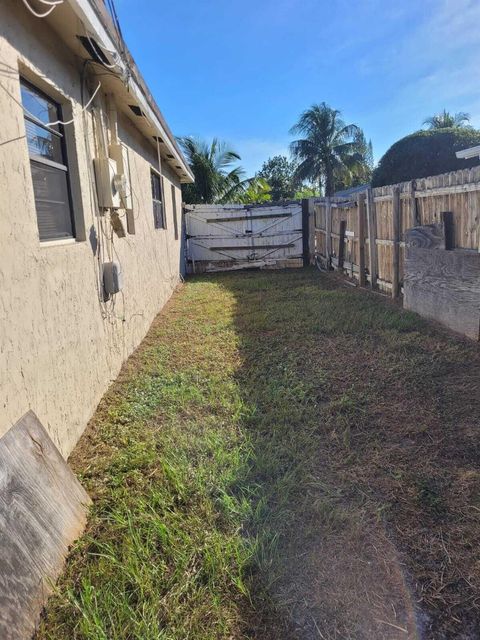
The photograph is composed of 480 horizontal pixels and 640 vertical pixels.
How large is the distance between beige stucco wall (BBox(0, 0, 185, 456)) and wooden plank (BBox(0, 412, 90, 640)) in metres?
0.16

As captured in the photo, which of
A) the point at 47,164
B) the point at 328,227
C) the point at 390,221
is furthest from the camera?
the point at 328,227

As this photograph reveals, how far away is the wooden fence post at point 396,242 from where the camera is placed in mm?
5766

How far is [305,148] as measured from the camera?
81.5ft

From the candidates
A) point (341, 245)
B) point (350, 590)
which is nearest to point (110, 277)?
point (350, 590)

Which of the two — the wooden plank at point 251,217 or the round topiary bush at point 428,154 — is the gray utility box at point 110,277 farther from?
the round topiary bush at point 428,154

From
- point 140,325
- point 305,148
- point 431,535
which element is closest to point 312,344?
point 140,325

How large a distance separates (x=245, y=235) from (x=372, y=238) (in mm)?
5358

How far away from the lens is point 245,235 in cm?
1164

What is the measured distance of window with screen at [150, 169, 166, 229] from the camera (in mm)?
6996

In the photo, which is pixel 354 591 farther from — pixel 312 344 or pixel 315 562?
pixel 312 344

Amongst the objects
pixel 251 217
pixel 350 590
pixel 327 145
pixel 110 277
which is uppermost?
pixel 327 145

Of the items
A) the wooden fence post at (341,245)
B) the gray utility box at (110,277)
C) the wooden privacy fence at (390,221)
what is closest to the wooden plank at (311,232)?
the wooden privacy fence at (390,221)

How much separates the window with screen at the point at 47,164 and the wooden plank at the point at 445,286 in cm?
382

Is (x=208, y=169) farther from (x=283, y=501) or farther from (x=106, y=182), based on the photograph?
(x=283, y=501)
